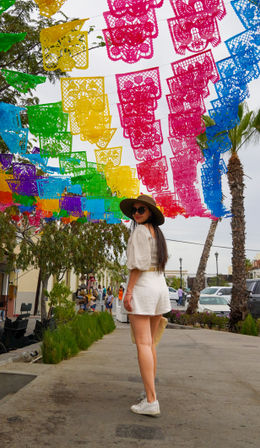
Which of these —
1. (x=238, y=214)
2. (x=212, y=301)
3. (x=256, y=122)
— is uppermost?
(x=256, y=122)

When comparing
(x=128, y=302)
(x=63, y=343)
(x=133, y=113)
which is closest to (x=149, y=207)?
(x=128, y=302)

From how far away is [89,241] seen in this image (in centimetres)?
1262

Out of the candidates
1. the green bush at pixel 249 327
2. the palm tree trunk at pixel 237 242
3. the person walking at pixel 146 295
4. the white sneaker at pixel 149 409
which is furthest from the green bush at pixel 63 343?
the palm tree trunk at pixel 237 242

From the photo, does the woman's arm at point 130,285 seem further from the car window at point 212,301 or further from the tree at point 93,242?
the car window at point 212,301

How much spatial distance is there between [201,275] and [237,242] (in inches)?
207

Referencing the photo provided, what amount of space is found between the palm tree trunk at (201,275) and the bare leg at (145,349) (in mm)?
15250

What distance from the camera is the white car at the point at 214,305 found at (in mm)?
18875

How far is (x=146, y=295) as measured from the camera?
338cm

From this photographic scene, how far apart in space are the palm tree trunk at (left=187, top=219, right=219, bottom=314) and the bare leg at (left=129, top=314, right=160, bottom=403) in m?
15.3

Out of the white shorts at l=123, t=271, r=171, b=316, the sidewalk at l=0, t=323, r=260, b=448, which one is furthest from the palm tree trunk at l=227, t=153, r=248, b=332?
the white shorts at l=123, t=271, r=171, b=316

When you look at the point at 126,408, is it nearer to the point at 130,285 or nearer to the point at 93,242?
the point at 130,285

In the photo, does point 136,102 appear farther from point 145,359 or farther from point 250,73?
point 145,359

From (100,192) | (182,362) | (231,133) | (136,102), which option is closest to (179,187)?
(100,192)

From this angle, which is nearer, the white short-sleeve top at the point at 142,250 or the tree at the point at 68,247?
the white short-sleeve top at the point at 142,250
